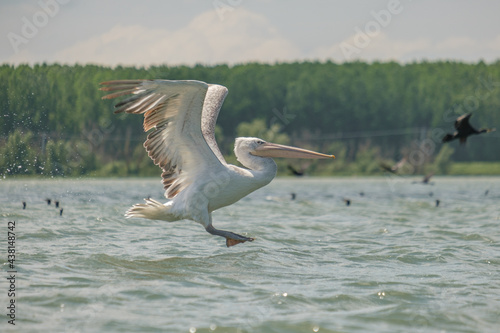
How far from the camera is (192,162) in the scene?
23.8ft

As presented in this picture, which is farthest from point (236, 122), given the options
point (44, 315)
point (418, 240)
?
point (44, 315)

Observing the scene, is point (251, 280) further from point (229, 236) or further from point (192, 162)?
point (192, 162)

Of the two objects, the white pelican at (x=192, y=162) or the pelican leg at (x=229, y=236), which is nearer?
the white pelican at (x=192, y=162)

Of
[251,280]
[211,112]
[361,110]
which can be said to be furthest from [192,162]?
[361,110]

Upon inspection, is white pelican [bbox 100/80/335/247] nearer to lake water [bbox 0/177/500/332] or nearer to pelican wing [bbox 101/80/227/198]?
pelican wing [bbox 101/80/227/198]

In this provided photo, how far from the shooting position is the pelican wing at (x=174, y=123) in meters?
6.29

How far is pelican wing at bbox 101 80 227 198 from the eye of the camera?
6.29 meters

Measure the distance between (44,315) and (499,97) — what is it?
68.2 m

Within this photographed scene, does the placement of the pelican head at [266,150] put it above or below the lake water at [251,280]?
above

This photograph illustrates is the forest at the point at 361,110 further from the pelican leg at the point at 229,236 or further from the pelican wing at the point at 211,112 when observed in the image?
the pelican leg at the point at 229,236

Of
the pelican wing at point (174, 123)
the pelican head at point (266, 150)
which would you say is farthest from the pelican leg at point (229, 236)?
the pelican head at point (266, 150)

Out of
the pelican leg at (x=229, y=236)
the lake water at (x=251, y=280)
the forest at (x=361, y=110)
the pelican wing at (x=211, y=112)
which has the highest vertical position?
the forest at (x=361, y=110)

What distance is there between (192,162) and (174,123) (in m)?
0.56

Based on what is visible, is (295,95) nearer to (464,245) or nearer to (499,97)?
(499,97)
